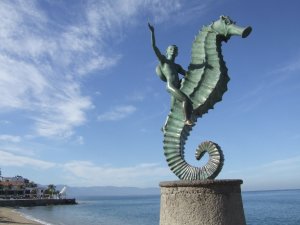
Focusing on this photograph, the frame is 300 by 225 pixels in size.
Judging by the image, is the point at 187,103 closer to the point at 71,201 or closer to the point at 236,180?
the point at 236,180

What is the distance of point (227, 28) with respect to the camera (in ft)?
28.8

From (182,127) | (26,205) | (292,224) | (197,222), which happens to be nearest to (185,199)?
(197,222)

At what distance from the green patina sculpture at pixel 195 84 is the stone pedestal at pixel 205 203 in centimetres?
69

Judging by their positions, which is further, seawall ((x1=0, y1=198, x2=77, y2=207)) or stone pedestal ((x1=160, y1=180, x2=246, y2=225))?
Answer: seawall ((x1=0, y1=198, x2=77, y2=207))

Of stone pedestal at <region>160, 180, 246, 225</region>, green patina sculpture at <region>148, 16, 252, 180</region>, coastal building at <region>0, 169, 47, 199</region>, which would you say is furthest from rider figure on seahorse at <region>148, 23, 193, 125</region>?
coastal building at <region>0, 169, 47, 199</region>

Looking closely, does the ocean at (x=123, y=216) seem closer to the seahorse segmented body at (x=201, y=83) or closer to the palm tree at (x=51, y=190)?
the palm tree at (x=51, y=190)

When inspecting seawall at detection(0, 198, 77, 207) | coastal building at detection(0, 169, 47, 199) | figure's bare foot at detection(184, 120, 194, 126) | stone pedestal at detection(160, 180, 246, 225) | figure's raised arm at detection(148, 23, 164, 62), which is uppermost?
coastal building at detection(0, 169, 47, 199)

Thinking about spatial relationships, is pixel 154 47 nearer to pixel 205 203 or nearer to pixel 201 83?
pixel 201 83

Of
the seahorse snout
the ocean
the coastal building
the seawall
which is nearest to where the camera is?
the seahorse snout

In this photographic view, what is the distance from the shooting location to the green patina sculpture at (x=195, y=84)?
28.7ft

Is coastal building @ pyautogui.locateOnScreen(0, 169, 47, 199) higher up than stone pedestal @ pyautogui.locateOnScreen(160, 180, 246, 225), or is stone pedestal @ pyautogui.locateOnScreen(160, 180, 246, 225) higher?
coastal building @ pyautogui.locateOnScreen(0, 169, 47, 199)

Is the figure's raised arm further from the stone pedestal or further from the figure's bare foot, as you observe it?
the stone pedestal

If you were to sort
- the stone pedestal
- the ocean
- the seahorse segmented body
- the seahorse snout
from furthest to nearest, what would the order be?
the ocean
the seahorse segmented body
the seahorse snout
the stone pedestal

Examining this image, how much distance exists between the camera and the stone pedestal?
25.0 ft
